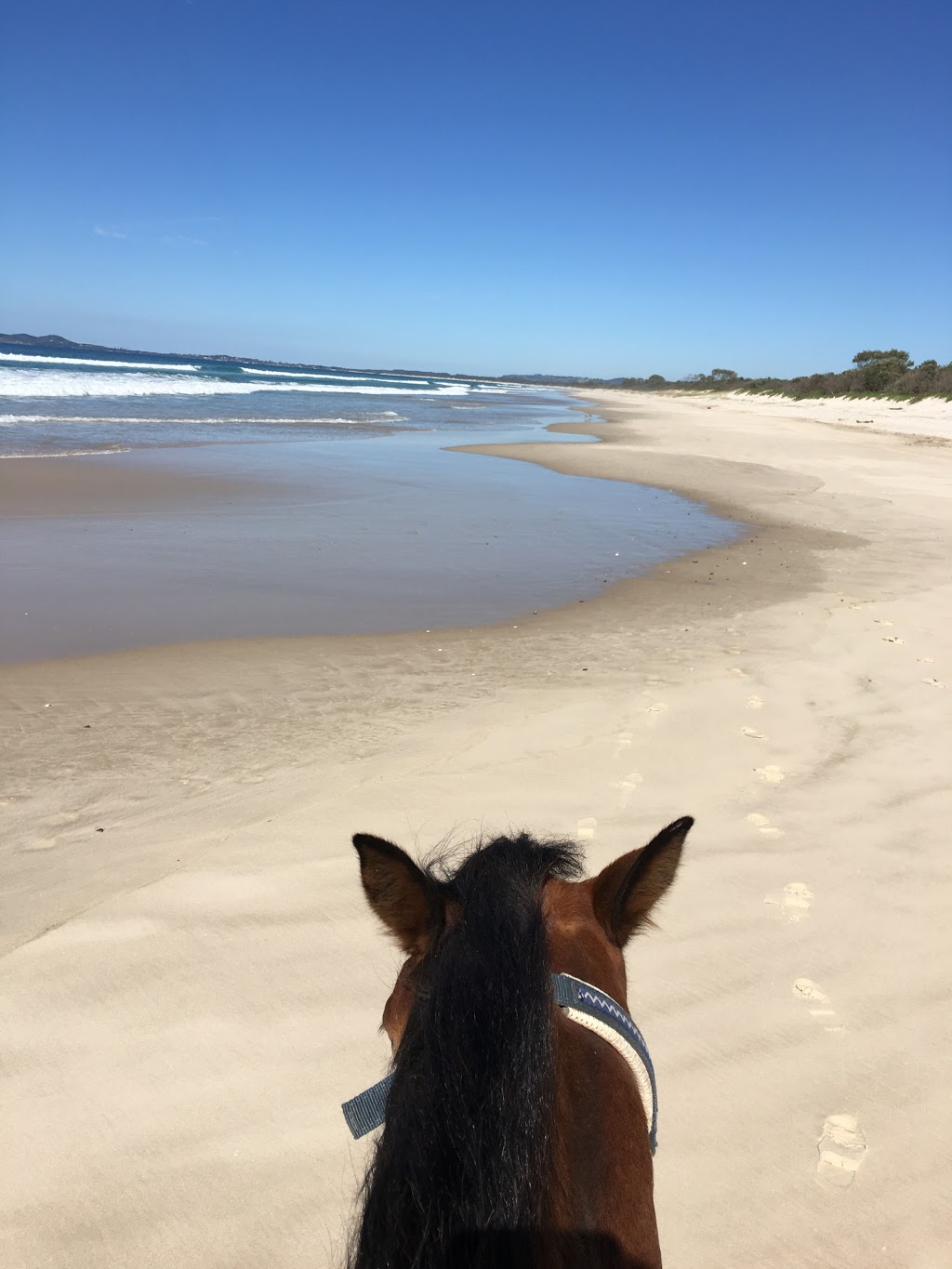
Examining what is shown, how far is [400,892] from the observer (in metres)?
1.26

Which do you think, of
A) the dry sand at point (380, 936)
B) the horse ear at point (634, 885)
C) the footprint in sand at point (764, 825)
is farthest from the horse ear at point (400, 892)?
the footprint in sand at point (764, 825)

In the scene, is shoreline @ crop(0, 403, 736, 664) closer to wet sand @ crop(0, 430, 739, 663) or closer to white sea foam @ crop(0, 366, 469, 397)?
wet sand @ crop(0, 430, 739, 663)

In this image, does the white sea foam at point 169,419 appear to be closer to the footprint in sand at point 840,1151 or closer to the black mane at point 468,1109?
the footprint in sand at point 840,1151

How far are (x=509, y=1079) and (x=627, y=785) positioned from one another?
3.27 metres

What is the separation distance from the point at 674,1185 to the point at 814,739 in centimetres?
309

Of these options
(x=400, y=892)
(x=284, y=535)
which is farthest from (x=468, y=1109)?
(x=284, y=535)

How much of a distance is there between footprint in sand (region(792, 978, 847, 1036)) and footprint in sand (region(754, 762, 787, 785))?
59.2 inches

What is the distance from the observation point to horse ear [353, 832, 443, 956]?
1.23 metres

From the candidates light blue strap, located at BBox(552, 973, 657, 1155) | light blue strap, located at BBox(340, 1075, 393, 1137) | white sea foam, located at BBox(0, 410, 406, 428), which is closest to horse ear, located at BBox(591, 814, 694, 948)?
light blue strap, located at BBox(552, 973, 657, 1155)

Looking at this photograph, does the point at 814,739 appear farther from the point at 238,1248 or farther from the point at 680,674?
the point at 238,1248

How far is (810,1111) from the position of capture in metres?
2.36

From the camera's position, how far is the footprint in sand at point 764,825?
3748 mm

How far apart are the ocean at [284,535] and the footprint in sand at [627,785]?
121 inches

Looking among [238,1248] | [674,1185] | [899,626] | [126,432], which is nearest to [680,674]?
[899,626]
